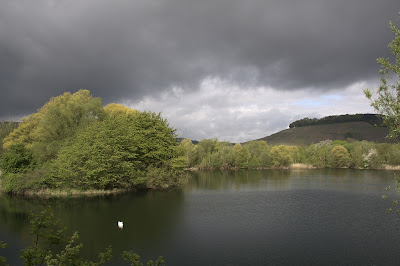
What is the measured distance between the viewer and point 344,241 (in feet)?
83.6

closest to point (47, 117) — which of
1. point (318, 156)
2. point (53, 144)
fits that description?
point (53, 144)

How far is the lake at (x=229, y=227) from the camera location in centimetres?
2256

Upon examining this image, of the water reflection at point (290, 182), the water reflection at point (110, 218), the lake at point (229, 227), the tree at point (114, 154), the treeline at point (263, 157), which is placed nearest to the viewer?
the lake at point (229, 227)

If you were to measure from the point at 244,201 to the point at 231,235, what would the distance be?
1715cm

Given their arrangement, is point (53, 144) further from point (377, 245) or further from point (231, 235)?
point (377, 245)

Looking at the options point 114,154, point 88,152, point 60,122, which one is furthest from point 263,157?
point 88,152

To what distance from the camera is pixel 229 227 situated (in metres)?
30.0

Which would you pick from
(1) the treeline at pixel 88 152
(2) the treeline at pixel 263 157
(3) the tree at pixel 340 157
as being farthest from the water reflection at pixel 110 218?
(3) the tree at pixel 340 157

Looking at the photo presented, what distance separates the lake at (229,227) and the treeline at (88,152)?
13.9 feet

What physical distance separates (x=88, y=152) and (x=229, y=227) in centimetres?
Answer: 2805

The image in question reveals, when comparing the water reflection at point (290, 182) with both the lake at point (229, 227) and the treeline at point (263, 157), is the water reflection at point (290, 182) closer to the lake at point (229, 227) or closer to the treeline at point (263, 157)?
the lake at point (229, 227)

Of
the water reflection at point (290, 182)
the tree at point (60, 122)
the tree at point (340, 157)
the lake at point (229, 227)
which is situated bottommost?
the lake at point (229, 227)

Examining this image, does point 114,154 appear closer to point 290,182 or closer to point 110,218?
point 110,218

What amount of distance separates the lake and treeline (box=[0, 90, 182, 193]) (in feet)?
13.9
